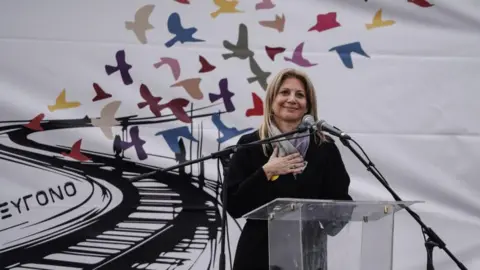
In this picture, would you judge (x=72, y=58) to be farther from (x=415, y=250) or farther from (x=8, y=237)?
(x=415, y=250)

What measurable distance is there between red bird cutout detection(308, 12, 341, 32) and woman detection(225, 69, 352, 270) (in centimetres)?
57

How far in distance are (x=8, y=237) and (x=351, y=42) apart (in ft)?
4.85

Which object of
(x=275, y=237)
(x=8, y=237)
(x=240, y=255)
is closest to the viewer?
(x=275, y=237)

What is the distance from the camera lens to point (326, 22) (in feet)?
8.64

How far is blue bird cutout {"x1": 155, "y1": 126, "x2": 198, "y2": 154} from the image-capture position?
8.46 feet

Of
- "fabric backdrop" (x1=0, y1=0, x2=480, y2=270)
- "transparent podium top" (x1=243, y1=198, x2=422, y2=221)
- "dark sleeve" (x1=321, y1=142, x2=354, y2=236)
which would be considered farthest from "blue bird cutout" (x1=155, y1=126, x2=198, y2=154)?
"transparent podium top" (x1=243, y1=198, x2=422, y2=221)

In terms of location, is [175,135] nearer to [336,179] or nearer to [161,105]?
[161,105]

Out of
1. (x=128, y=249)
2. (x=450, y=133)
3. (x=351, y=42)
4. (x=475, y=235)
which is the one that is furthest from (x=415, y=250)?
(x=128, y=249)

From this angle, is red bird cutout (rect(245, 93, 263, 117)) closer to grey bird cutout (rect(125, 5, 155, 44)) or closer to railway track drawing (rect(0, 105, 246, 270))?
railway track drawing (rect(0, 105, 246, 270))

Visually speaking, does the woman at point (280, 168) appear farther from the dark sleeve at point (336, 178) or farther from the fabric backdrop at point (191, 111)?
the fabric backdrop at point (191, 111)

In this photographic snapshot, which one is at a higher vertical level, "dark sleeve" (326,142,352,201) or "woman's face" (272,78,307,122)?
"woman's face" (272,78,307,122)

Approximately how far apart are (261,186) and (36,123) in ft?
3.39

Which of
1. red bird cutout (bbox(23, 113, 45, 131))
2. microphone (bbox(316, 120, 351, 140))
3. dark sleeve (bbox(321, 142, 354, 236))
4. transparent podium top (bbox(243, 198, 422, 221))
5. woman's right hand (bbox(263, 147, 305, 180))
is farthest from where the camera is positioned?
red bird cutout (bbox(23, 113, 45, 131))

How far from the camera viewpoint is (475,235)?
257 centimetres
